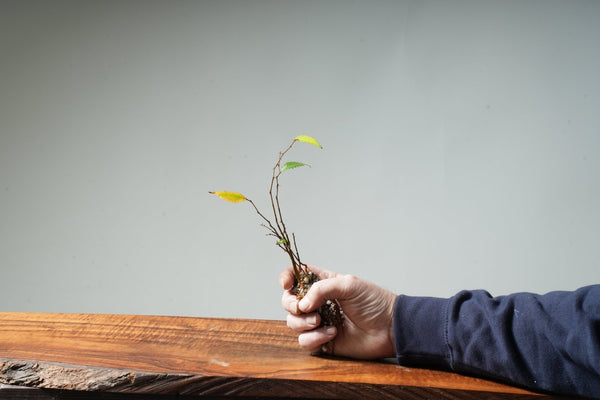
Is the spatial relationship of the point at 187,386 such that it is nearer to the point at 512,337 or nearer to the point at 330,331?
the point at 330,331

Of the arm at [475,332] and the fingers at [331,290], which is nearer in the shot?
the arm at [475,332]

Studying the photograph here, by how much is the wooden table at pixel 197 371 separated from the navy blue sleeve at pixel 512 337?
0.03 metres

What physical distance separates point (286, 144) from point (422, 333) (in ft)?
4.78

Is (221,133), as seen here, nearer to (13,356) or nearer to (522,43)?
(522,43)

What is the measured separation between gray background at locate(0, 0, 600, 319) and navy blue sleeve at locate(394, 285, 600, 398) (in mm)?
1355

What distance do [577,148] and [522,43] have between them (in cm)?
46

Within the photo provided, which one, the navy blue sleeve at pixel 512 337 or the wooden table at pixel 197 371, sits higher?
the navy blue sleeve at pixel 512 337

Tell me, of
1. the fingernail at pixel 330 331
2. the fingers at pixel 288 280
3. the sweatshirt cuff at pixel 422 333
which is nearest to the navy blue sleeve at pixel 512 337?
the sweatshirt cuff at pixel 422 333

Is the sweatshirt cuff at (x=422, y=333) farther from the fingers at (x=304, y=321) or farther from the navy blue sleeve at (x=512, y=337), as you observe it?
the fingers at (x=304, y=321)

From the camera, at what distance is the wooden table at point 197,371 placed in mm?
785

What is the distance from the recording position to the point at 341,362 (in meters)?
0.91

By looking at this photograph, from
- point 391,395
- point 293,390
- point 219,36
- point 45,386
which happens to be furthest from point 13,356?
point 219,36

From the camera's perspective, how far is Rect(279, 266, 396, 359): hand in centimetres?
91

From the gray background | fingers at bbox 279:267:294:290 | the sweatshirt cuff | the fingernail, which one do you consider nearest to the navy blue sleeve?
the sweatshirt cuff
